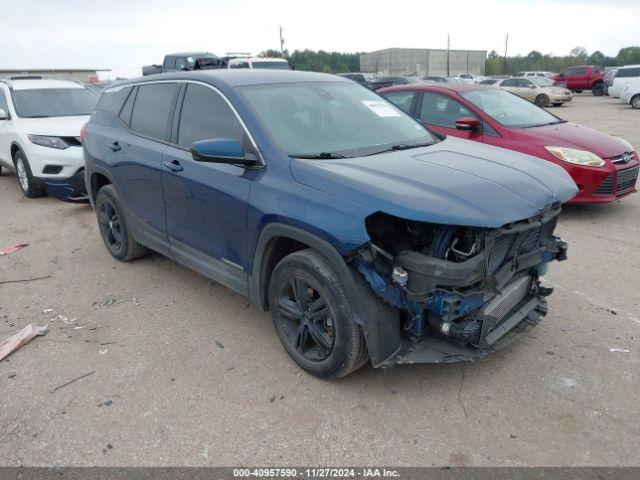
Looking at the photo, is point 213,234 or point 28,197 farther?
point 28,197

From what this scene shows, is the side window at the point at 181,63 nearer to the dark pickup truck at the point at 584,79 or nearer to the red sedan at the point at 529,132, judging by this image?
the red sedan at the point at 529,132

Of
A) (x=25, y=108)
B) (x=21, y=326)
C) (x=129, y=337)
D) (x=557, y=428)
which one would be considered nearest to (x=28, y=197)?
(x=25, y=108)

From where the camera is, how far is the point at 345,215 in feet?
9.26

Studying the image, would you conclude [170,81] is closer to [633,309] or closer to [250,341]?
[250,341]

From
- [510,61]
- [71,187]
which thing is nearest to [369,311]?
[71,187]

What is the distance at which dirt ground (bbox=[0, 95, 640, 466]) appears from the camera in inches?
107

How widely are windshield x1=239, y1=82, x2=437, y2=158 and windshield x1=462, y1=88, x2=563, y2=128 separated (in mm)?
2985

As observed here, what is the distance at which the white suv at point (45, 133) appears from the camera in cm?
761

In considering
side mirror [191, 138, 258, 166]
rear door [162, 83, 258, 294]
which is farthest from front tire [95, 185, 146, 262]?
side mirror [191, 138, 258, 166]

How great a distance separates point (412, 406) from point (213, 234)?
181 cm

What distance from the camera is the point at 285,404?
10.1 feet

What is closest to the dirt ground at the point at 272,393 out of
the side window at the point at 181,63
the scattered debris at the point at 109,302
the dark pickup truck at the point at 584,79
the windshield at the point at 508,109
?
the scattered debris at the point at 109,302

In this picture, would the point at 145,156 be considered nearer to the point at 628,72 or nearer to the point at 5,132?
the point at 5,132

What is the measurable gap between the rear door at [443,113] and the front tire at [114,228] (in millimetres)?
4062
